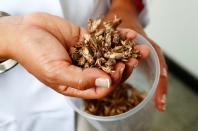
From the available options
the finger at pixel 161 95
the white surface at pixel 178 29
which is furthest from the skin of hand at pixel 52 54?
the white surface at pixel 178 29

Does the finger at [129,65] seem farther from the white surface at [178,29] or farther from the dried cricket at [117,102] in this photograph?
the white surface at [178,29]

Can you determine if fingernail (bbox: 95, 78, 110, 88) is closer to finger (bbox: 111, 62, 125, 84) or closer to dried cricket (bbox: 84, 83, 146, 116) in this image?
finger (bbox: 111, 62, 125, 84)

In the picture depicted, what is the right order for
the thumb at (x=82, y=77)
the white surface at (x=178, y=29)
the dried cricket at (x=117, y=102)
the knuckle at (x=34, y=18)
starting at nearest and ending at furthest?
the thumb at (x=82, y=77) → the knuckle at (x=34, y=18) → the dried cricket at (x=117, y=102) → the white surface at (x=178, y=29)

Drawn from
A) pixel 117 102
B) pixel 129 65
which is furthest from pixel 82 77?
pixel 117 102

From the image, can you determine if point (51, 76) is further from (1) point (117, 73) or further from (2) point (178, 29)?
(2) point (178, 29)

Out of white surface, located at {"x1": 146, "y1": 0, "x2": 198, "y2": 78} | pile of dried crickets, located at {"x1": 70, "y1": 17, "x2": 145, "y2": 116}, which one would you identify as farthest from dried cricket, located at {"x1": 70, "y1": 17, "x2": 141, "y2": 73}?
white surface, located at {"x1": 146, "y1": 0, "x2": 198, "y2": 78}

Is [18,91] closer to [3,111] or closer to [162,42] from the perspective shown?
[3,111]
